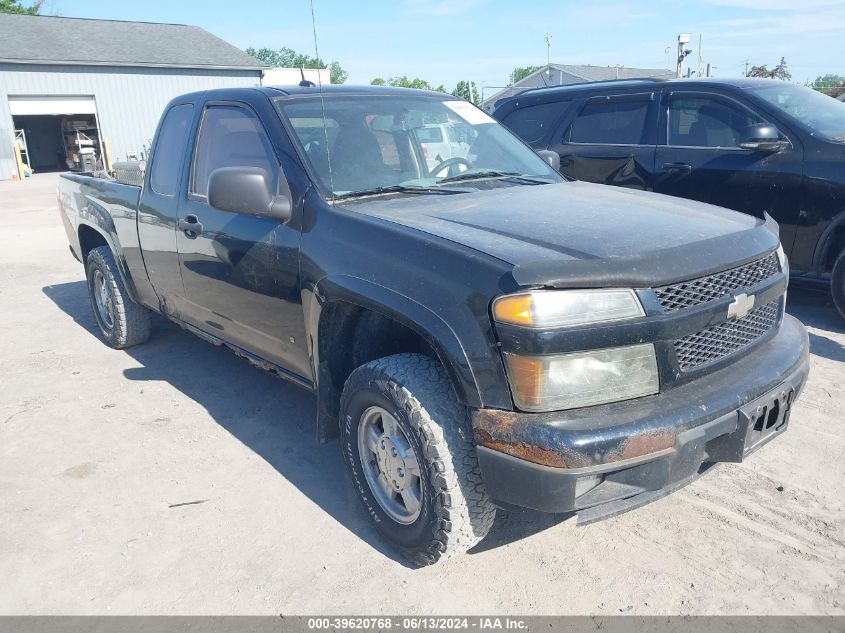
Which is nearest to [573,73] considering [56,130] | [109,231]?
[56,130]

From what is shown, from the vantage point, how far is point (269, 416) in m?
4.23

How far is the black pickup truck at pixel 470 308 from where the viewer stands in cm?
223

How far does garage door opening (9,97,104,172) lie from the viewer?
84.2 feet

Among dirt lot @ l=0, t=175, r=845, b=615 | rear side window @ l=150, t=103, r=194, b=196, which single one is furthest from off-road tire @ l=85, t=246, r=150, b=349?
rear side window @ l=150, t=103, r=194, b=196

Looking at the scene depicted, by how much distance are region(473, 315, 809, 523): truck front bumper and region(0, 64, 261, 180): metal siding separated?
90.5 feet

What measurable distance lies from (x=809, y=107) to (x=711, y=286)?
437cm

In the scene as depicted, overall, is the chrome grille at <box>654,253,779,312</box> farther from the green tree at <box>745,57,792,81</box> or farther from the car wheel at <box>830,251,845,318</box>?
the green tree at <box>745,57,792,81</box>

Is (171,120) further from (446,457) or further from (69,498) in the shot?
(446,457)

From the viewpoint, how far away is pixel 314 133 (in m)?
3.39

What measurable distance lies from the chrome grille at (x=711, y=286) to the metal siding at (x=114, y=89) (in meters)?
27.5

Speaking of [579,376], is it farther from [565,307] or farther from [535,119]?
[535,119]

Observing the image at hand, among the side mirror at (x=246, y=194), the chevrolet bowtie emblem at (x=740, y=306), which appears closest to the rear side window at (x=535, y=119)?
the side mirror at (x=246, y=194)

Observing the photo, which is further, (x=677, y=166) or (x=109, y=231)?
(x=677, y=166)

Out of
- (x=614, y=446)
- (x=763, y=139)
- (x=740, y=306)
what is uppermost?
(x=763, y=139)
